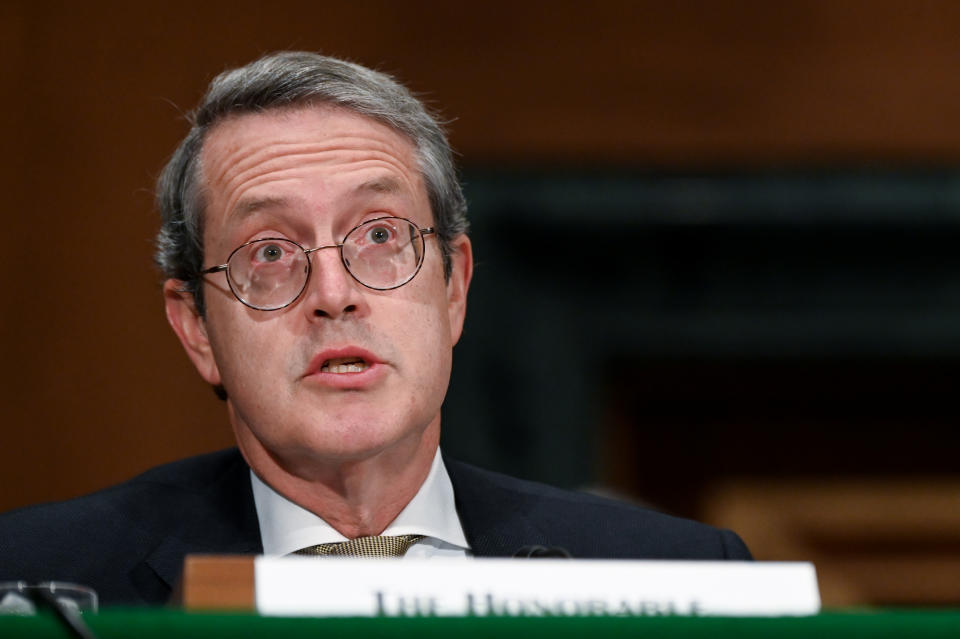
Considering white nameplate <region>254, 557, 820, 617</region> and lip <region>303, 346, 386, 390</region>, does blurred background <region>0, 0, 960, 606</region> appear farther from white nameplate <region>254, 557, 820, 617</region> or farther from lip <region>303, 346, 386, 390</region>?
white nameplate <region>254, 557, 820, 617</region>

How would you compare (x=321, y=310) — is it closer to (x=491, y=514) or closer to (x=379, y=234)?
(x=379, y=234)

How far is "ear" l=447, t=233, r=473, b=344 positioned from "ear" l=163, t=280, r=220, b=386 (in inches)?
14.5

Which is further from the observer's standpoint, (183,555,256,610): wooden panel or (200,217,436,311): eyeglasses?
(200,217,436,311): eyeglasses

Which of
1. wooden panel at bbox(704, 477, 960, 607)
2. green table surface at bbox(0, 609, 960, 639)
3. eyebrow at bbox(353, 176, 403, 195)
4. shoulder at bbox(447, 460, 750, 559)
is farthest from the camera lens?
wooden panel at bbox(704, 477, 960, 607)

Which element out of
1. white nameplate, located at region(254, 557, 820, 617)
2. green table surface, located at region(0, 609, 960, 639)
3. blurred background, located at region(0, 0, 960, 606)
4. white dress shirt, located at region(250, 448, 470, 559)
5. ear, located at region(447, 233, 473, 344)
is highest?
blurred background, located at region(0, 0, 960, 606)

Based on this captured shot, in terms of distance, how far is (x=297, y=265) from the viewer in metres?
1.76

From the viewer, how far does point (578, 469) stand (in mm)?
3668

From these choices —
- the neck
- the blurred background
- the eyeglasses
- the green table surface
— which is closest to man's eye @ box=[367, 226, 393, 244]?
the eyeglasses

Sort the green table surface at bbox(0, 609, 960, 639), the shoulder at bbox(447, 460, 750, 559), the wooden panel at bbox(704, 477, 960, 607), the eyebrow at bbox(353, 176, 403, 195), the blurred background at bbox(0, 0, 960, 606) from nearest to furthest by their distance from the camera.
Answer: the green table surface at bbox(0, 609, 960, 639)
the eyebrow at bbox(353, 176, 403, 195)
the shoulder at bbox(447, 460, 750, 559)
the blurred background at bbox(0, 0, 960, 606)
the wooden panel at bbox(704, 477, 960, 607)

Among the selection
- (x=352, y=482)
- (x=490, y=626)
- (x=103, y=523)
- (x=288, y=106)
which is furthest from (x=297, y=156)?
(x=490, y=626)

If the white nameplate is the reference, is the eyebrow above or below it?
above

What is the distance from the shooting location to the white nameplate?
1081 mm

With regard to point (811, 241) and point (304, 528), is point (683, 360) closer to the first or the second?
point (811, 241)

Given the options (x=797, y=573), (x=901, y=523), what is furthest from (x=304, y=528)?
(x=901, y=523)
